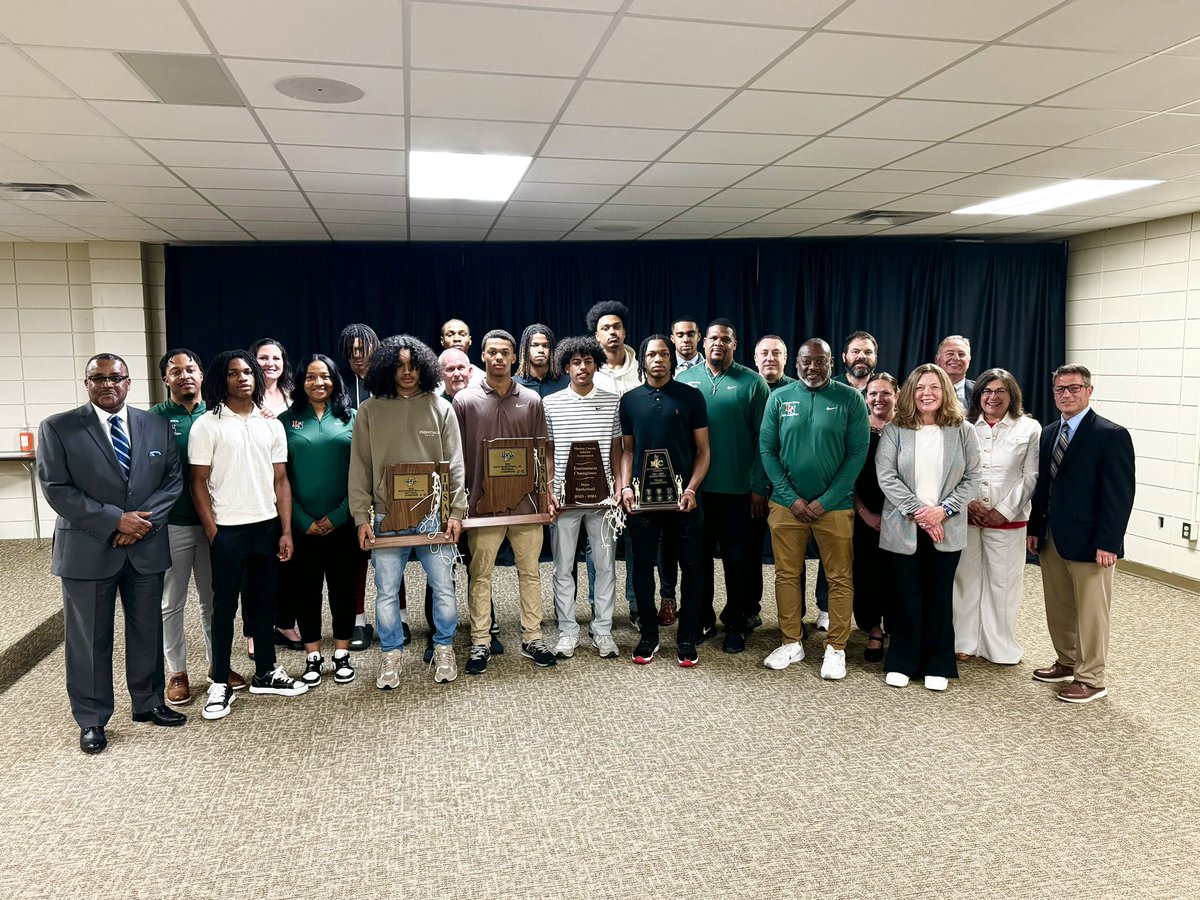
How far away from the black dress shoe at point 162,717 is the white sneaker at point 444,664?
3.63 ft

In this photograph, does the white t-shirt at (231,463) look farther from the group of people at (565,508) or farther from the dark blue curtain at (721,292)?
the dark blue curtain at (721,292)

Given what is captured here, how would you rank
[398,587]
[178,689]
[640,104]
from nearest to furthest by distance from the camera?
[640,104] → [178,689] → [398,587]

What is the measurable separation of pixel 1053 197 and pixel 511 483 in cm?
432

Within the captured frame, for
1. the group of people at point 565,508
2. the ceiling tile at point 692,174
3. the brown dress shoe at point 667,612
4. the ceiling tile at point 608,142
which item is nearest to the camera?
the group of people at point 565,508

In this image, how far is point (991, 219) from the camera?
236 inches

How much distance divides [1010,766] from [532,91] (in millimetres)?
3259

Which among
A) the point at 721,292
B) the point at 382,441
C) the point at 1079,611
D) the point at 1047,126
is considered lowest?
the point at 1079,611

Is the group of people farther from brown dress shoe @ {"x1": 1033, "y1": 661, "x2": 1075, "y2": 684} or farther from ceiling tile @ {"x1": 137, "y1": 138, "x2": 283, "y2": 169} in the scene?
ceiling tile @ {"x1": 137, "y1": 138, "x2": 283, "y2": 169}

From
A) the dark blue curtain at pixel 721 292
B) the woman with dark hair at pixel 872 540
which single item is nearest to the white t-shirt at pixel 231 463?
the woman with dark hair at pixel 872 540

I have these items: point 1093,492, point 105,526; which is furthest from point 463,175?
point 1093,492

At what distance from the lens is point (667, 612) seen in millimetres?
4605

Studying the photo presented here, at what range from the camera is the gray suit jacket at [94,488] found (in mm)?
2906

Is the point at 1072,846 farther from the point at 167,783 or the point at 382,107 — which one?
the point at 382,107

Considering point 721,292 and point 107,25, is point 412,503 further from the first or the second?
point 721,292
